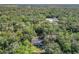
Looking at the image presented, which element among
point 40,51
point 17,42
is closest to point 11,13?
point 17,42

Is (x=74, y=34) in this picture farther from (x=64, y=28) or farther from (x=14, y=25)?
(x=14, y=25)

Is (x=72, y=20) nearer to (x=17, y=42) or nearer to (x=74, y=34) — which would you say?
(x=74, y=34)

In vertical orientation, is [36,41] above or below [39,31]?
below

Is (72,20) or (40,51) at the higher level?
(72,20)
